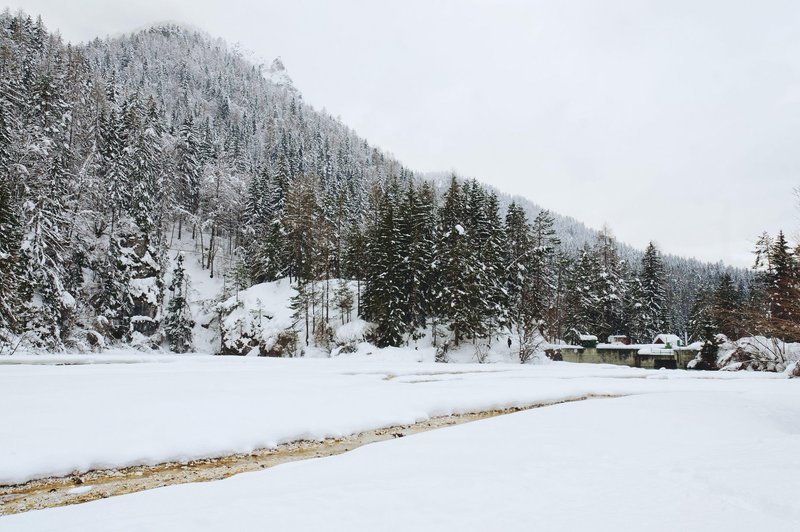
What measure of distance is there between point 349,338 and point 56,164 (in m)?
30.1

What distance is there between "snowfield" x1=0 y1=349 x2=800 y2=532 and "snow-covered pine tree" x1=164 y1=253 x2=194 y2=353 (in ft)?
109

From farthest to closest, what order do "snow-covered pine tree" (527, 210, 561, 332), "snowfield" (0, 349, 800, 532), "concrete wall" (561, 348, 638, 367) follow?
"concrete wall" (561, 348, 638, 367)
"snow-covered pine tree" (527, 210, 561, 332)
"snowfield" (0, 349, 800, 532)

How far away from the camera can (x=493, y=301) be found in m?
40.7

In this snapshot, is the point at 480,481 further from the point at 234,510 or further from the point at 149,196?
the point at 149,196

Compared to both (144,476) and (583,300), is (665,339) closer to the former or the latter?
(583,300)

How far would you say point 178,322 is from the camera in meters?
47.6

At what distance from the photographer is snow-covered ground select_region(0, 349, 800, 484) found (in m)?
8.48

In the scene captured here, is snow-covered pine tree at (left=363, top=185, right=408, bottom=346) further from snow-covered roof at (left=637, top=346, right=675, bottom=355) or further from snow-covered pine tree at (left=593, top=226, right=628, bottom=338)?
snow-covered pine tree at (left=593, top=226, right=628, bottom=338)

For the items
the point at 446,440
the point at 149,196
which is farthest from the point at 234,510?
the point at 149,196

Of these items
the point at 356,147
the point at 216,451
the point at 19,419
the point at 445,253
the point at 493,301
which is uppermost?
the point at 356,147

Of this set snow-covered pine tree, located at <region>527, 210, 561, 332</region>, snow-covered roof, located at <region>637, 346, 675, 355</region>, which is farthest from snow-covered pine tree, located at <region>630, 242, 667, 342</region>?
snow-covered pine tree, located at <region>527, 210, 561, 332</region>

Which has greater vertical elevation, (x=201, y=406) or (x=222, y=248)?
(x=222, y=248)

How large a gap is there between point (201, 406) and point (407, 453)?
655 cm

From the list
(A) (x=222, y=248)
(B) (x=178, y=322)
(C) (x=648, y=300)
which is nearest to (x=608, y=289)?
(C) (x=648, y=300)
